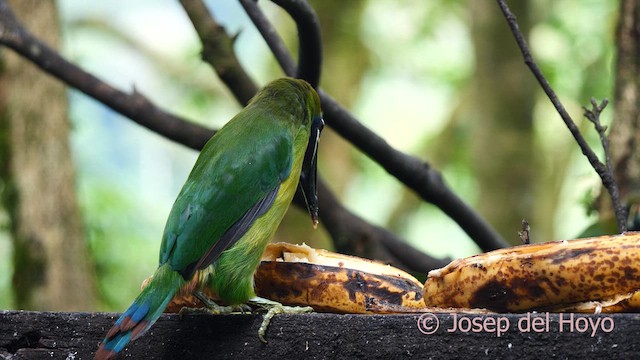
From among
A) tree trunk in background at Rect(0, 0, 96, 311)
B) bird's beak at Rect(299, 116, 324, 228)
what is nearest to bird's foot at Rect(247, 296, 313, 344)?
bird's beak at Rect(299, 116, 324, 228)

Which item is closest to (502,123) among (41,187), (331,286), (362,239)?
(362,239)

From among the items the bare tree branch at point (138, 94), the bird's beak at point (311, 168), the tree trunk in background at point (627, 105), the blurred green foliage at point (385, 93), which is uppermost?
the blurred green foliage at point (385, 93)

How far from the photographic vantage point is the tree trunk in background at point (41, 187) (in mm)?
5492

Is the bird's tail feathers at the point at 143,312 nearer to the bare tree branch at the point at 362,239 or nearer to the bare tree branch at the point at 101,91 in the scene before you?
the bare tree branch at the point at 101,91

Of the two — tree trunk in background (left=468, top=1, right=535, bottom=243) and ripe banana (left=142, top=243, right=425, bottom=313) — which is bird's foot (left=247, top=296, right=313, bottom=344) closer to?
ripe banana (left=142, top=243, right=425, bottom=313)

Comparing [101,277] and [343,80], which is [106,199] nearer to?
[343,80]

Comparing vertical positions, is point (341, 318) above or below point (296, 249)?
below

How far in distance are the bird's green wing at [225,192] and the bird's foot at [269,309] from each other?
0.49 ft

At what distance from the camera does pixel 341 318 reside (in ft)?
6.38

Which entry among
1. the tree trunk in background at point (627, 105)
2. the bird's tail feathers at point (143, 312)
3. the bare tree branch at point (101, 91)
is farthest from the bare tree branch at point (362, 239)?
the bird's tail feathers at point (143, 312)

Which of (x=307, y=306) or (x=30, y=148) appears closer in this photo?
(x=307, y=306)

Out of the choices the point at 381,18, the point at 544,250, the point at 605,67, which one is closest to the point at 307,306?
the point at 544,250

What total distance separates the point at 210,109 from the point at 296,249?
30.4 feet

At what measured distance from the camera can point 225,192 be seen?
2.42m
